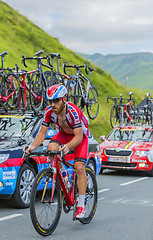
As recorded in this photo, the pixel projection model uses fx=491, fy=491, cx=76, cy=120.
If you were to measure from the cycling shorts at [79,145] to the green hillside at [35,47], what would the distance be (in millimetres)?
24070

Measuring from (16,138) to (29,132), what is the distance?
0.30 meters

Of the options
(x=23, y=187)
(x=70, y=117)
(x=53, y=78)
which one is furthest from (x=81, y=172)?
(x=53, y=78)

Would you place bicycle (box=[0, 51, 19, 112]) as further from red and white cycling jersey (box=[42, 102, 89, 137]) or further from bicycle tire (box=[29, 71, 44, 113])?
red and white cycling jersey (box=[42, 102, 89, 137])

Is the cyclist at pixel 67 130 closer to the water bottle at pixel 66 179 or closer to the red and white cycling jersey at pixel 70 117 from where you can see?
the red and white cycling jersey at pixel 70 117

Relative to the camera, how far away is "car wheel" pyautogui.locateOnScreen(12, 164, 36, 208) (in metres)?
8.22

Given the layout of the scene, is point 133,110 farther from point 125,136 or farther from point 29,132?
point 29,132

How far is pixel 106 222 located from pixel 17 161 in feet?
6.16

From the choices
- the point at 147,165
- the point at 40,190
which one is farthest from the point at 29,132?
the point at 147,165

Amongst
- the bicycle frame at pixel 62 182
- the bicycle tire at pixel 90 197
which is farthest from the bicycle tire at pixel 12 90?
the bicycle frame at pixel 62 182

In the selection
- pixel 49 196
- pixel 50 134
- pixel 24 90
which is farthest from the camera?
pixel 24 90

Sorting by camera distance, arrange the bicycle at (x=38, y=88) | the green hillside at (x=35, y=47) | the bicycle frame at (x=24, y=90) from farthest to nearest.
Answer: the green hillside at (x=35, y=47), the bicycle frame at (x=24, y=90), the bicycle at (x=38, y=88)

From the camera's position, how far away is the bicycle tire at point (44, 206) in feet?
19.5

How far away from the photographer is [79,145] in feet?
22.4

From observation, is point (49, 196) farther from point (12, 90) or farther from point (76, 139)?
point (12, 90)
